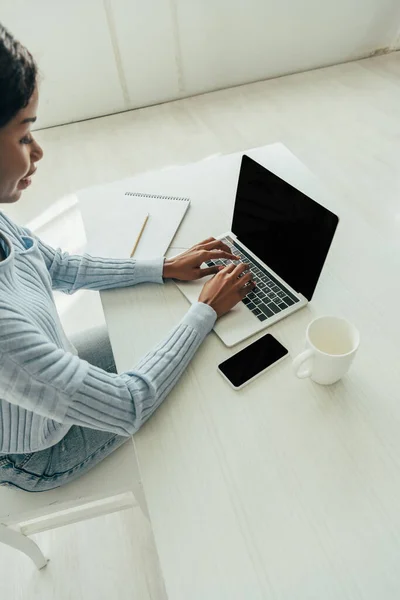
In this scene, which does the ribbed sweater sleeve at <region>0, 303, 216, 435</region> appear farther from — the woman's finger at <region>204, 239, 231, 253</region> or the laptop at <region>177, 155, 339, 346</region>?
the woman's finger at <region>204, 239, 231, 253</region>

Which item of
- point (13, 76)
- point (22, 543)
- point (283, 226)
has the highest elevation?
point (13, 76)

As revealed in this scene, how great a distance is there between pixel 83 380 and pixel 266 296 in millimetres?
430

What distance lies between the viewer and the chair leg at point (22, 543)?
0.88 meters

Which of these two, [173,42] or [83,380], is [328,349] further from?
[173,42]

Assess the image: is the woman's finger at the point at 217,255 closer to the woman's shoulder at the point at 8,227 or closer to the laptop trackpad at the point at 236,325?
the laptop trackpad at the point at 236,325

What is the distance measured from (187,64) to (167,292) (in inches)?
109

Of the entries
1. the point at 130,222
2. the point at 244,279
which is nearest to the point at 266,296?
the point at 244,279

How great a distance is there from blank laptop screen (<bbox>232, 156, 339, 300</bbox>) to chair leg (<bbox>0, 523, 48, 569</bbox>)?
0.83 meters

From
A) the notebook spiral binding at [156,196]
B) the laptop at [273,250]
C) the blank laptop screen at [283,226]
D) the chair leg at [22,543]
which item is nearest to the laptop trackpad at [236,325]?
the laptop at [273,250]

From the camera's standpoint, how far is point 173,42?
2918 mm

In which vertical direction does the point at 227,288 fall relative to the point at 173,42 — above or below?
below

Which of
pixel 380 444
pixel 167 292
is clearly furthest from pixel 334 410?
pixel 167 292

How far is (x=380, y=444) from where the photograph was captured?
624mm

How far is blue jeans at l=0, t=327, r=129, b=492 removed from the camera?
31.8 inches
